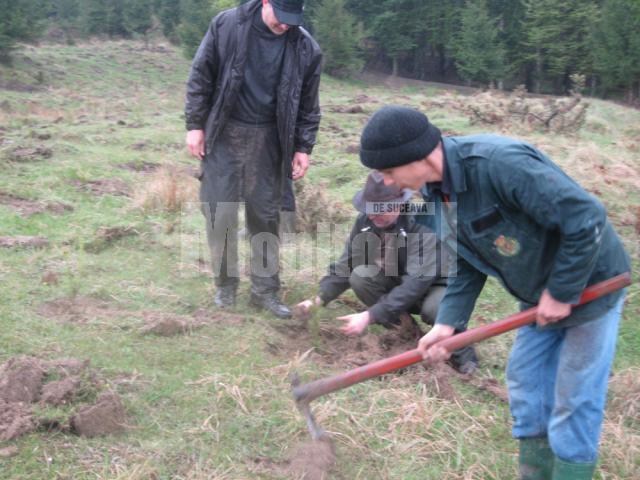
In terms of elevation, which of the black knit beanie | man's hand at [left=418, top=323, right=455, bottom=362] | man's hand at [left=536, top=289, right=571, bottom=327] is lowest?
man's hand at [left=418, top=323, right=455, bottom=362]

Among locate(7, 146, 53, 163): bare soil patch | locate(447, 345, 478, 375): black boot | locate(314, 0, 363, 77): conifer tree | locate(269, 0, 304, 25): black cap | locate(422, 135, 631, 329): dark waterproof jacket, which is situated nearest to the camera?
locate(422, 135, 631, 329): dark waterproof jacket

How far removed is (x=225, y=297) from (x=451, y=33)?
41.1 metres

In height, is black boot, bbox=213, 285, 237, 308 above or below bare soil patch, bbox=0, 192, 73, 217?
above

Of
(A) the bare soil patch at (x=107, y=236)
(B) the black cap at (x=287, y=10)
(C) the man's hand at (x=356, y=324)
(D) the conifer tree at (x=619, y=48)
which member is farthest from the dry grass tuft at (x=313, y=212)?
(D) the conifer tree at (x=619, y=48)

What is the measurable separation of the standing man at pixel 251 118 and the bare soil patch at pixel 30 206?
2924 millimetres

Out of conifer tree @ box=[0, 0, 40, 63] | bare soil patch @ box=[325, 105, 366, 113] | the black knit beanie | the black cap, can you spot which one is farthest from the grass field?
conifer tree @ box=[0, 0, 40, 63]

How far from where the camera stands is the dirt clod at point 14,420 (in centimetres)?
290

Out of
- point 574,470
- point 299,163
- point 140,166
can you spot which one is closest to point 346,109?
point 140,166

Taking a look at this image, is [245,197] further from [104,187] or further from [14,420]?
[104,187]

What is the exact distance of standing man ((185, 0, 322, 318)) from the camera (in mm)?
4250

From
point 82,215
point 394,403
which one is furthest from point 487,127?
point 394,403

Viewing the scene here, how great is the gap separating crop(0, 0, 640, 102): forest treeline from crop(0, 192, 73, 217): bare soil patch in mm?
24757

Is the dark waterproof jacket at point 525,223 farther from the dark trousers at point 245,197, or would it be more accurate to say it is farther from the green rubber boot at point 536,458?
the dark trousers at point 245,197

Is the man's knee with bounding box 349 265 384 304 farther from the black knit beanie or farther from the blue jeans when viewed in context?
the black knit beanie
